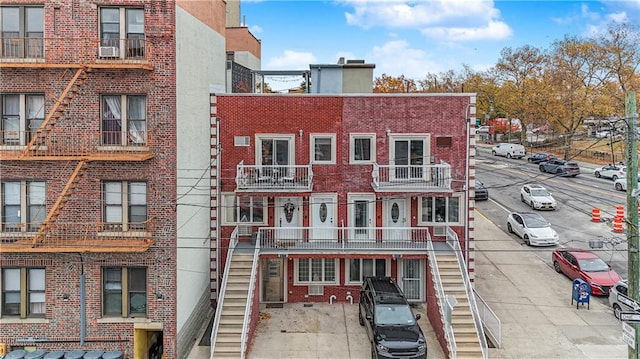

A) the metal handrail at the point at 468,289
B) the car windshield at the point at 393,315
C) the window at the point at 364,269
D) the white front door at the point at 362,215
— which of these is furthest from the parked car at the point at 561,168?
the car windshield at the point at 393,315

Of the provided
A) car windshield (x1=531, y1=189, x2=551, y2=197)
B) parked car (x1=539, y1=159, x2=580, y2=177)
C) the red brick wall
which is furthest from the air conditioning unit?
parked car (x1=539, y1=159, x2=580, y2=177)

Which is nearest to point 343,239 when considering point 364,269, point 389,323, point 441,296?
point 364,269

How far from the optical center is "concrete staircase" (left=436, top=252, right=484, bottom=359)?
15.4 m

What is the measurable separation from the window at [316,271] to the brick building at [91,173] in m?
6.16

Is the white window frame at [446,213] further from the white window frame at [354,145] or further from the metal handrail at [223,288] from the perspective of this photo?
the metal handrail at [223,288]

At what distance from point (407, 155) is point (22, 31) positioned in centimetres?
1450

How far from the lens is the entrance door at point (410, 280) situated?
66.9 ft

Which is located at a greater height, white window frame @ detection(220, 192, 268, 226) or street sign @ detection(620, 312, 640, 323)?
white window frame @ detection(220, 192, 268, 226)

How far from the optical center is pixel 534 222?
27.5 m

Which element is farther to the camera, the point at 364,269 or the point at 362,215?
the point at 364,269

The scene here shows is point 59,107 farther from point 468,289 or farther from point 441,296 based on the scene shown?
point 468,289

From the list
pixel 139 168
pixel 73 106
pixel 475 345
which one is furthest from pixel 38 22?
pixel 475 345

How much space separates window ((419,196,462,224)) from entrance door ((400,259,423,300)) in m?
1.99

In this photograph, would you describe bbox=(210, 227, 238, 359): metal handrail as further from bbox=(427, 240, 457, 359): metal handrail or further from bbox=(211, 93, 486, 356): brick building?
bbox=(427, 240, 457, 359): metal handrail
